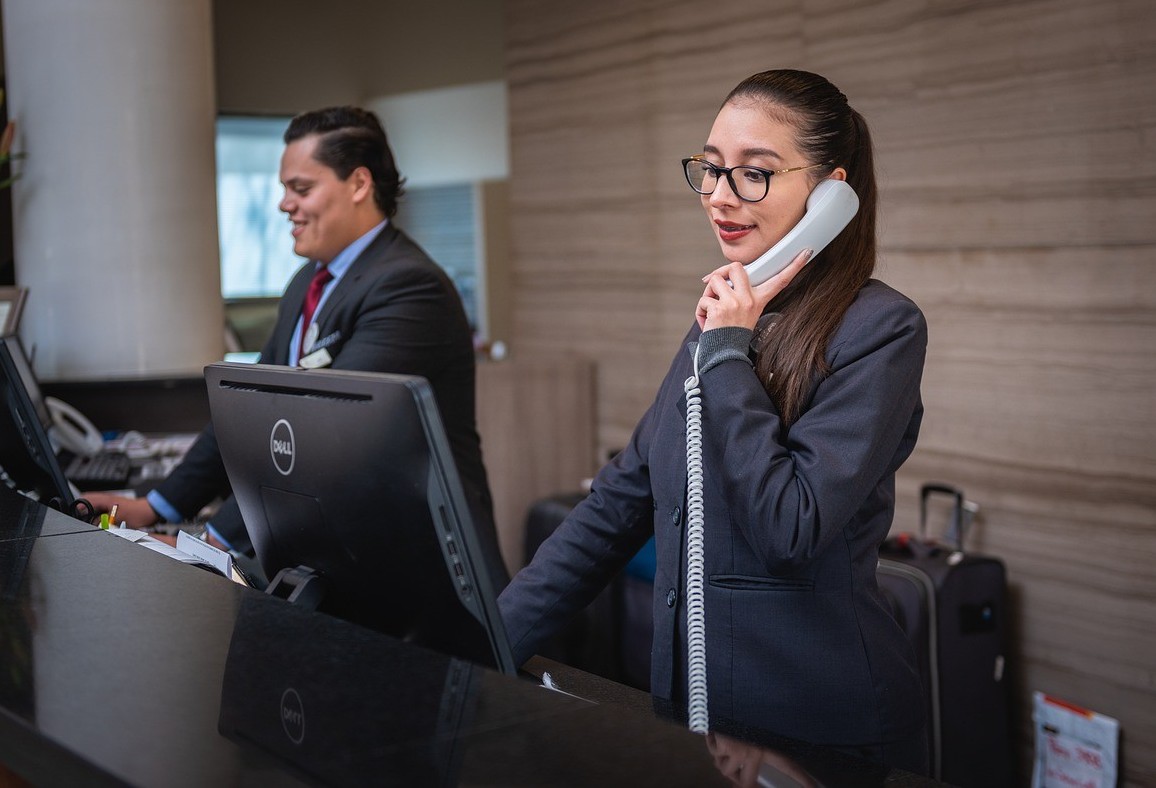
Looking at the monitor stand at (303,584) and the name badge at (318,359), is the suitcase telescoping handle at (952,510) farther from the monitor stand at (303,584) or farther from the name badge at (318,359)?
the monitor stand at (303,584)

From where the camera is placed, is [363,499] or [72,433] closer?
[363,499]

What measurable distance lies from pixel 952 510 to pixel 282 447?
2.58 metres

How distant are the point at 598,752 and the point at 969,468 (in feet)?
8.73

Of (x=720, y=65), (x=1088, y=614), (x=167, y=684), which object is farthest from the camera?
(x=720, y=65)

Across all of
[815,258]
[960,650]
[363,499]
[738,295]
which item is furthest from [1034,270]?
[363,499]

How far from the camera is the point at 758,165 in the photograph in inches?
63.4

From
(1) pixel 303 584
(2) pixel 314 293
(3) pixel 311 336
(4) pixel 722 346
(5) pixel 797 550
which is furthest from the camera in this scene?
(2) pixel 314 293

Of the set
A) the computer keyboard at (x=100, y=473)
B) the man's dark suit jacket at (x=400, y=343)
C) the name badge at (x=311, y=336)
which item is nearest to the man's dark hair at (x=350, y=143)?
the man's dark suit jacket at (x=400, y=343)

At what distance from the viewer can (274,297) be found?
802 cm

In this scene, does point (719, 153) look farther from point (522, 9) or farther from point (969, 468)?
point (522, 9)

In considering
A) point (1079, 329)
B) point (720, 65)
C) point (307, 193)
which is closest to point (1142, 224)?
point (1079, 329)

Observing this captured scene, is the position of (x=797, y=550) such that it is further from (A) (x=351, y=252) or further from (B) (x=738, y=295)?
(A) (x=351, y=252)

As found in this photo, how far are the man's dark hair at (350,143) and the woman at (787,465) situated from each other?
4.30 feet

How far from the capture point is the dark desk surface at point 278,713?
911mm
